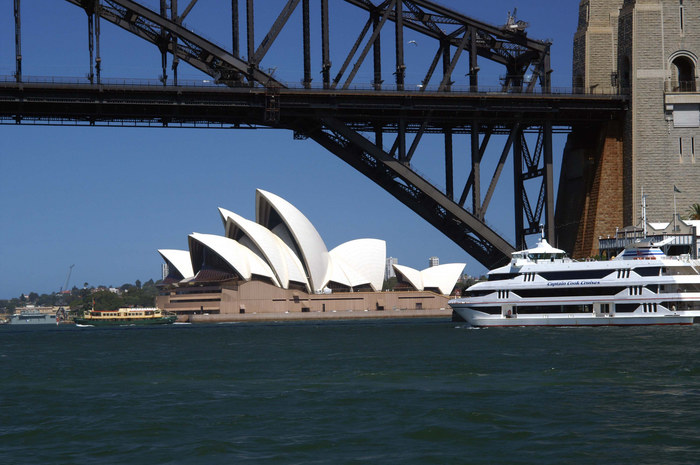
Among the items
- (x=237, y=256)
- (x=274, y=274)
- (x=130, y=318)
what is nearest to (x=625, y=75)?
(x=237, y=256)

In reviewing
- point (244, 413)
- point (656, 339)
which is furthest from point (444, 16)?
point (244, 413)

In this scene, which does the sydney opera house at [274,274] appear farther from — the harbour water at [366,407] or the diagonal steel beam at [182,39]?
the harbour water at [366,407]

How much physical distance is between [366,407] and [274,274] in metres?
123

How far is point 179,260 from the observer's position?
166 m

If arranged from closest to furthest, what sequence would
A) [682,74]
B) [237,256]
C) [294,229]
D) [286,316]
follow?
[682,74] < [294,229] < [237,256] < [286,316]

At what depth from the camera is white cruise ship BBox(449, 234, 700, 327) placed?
63.8 metres

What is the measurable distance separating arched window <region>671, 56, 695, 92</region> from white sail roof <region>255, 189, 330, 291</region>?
72.8m

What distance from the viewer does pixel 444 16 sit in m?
71.8

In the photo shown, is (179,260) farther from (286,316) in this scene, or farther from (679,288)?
(679,288)

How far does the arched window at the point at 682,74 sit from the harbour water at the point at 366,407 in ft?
99.7

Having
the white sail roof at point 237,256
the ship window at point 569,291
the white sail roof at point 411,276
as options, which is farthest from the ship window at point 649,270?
the white sail roof at point 411,276

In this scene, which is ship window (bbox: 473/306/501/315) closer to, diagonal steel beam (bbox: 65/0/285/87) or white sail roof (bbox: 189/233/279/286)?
diagonal steel beam (bbox: 65/0/285/87)

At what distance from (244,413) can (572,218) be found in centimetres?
5359

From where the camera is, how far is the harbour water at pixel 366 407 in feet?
69.3
